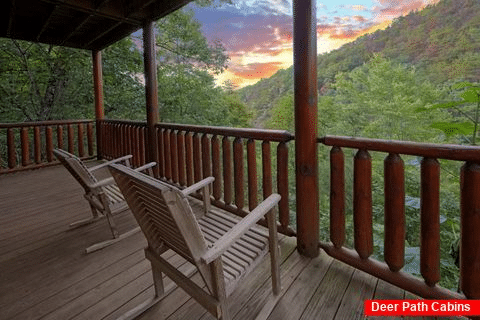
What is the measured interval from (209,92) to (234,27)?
28.8ft

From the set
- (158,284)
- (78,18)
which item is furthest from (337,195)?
(78,18)

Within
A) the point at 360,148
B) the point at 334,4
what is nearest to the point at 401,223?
the point at 360,148

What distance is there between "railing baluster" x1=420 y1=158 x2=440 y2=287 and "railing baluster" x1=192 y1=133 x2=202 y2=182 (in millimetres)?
2176

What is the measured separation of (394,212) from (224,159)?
1.59 m

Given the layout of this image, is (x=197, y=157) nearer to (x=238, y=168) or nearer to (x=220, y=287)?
(x=238, y=168)

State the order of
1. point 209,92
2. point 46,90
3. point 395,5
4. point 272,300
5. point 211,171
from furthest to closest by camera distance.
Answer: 1. point 395,5
2. point 209,92
3. point 46,90
4. point 211,171
5. point 272,300

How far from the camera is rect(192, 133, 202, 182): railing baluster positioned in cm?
313

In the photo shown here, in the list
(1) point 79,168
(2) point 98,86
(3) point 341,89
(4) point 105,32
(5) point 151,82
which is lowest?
(1) point 79,168

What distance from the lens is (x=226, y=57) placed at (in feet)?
34.9

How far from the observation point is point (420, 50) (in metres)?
18.1

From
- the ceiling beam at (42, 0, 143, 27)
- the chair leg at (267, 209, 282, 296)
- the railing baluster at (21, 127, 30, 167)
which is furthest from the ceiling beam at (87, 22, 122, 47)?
the chair leg at (267, 209, 282, 296)

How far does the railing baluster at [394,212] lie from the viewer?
5.21 feet

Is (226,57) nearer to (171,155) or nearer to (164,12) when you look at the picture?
(164,12)

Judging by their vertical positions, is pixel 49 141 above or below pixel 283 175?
above
